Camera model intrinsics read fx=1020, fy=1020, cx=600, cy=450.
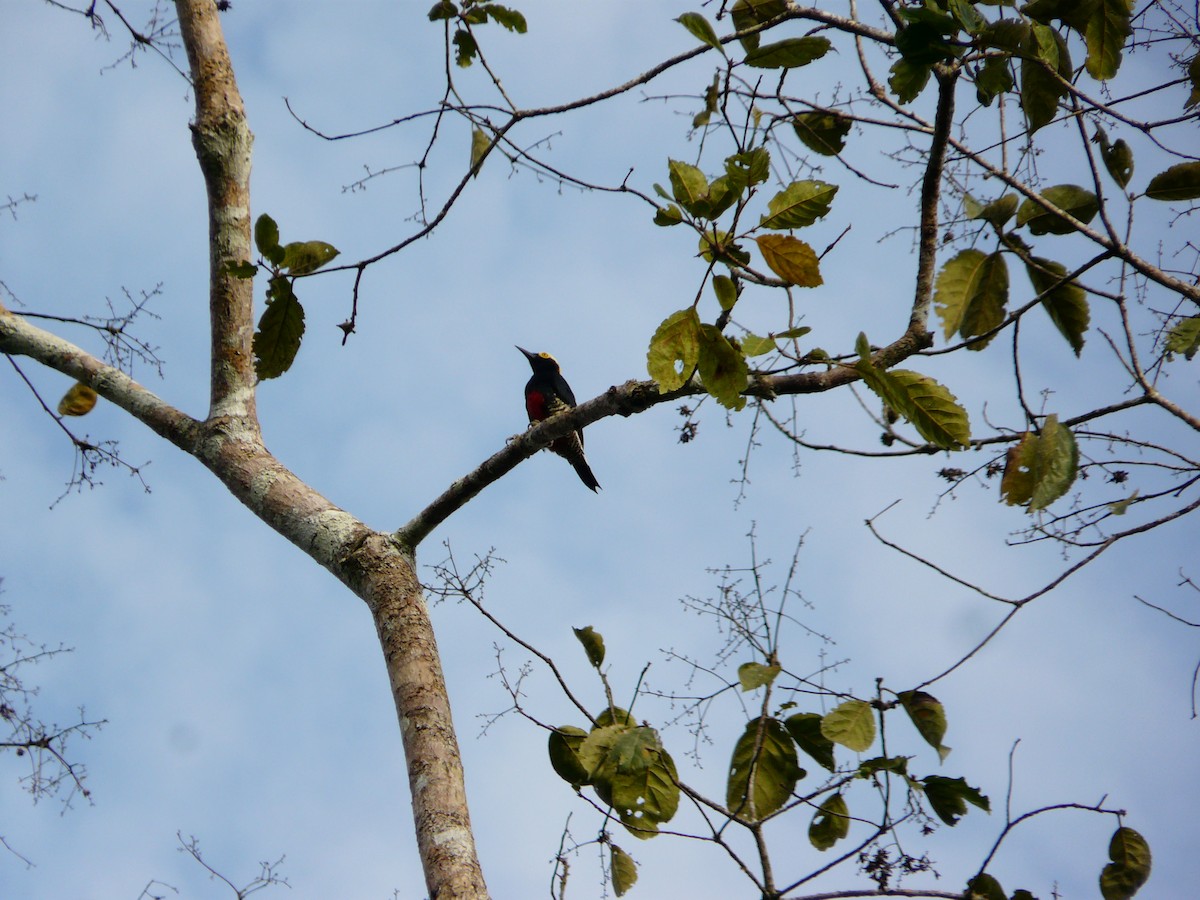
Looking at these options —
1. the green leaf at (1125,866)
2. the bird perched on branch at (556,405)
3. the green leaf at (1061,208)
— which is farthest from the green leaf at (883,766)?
the bird perched on branch at (556,405)

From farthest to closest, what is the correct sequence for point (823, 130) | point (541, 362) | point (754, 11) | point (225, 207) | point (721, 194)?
point (541, 362) < point (225, 207) < point (823, 130) < point (754, 11) < point (721, 194)

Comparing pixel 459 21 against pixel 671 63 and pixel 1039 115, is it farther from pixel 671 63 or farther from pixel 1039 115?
pixel 1039 115

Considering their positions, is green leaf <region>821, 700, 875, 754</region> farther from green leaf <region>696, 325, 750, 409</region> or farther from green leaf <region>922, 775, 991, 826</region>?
green leaf <region>696, 325, 750, 409</region>

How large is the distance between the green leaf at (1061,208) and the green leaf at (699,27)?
36.0 inches

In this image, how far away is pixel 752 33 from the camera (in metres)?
2.59

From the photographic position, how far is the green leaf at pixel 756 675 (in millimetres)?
2010

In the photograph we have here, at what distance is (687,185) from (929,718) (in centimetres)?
116

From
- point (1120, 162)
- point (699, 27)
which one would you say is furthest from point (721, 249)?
point (1120, 162)

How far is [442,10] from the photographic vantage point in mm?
2914

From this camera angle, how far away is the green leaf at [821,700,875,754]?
79.7 inches

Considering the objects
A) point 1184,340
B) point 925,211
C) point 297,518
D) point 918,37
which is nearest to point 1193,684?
point 1184,340

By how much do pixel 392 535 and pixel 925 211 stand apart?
166 centimetres

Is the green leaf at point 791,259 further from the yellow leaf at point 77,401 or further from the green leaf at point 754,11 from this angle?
the yellow leaf at point 77,401

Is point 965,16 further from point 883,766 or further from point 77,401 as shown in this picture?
point 77,401
